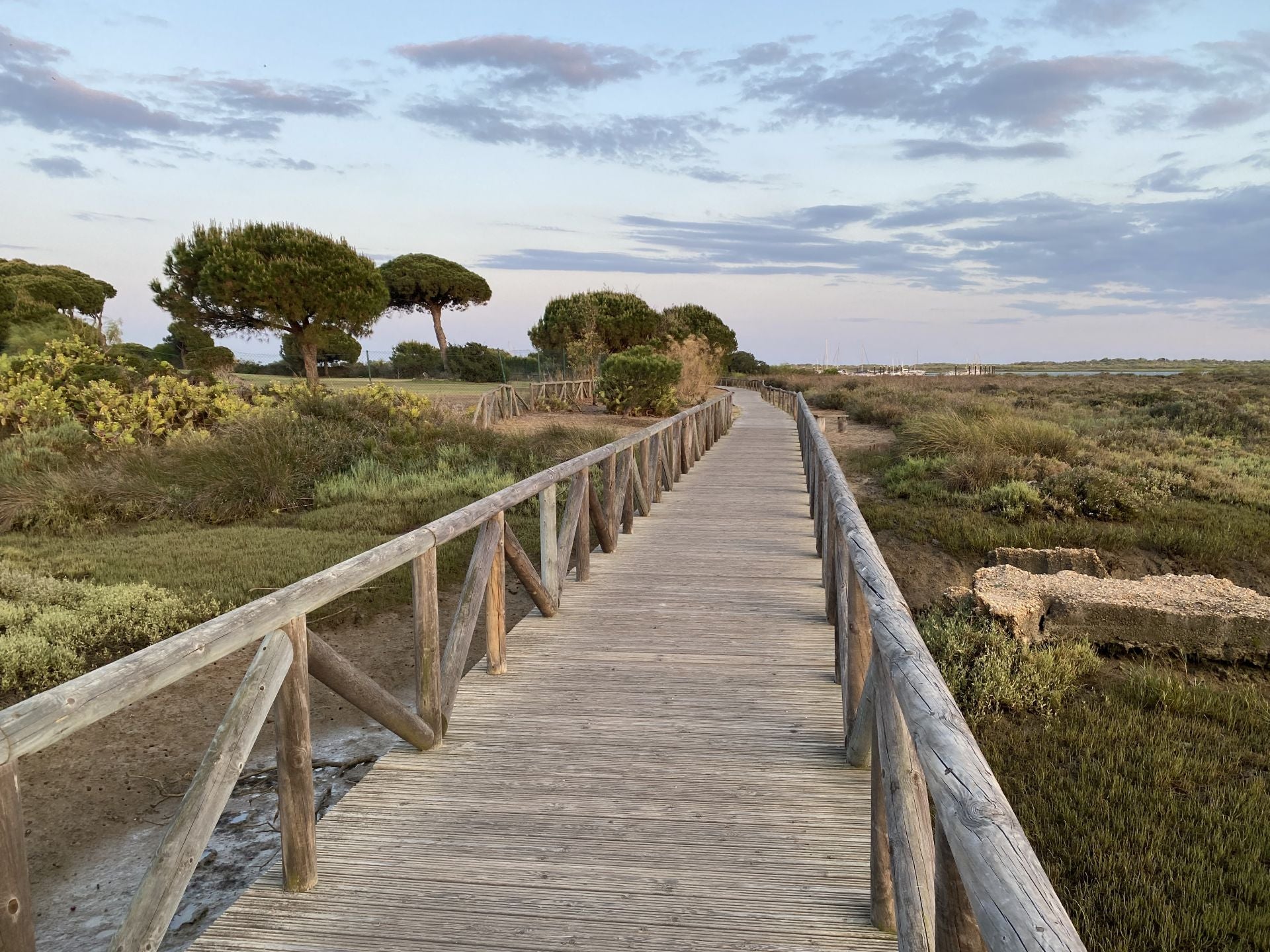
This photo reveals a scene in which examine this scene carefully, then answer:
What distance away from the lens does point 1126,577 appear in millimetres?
8781

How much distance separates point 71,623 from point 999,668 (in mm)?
6583

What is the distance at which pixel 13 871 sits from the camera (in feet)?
4.88

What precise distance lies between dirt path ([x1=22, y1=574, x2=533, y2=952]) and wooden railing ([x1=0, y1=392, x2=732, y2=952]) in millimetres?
1026

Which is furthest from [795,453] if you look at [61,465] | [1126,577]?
[61,465]

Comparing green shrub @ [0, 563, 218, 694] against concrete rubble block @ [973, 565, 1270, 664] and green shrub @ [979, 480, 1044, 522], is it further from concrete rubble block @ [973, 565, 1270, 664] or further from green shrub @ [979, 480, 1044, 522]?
green shrub @ [979, 480, 1044, 522]

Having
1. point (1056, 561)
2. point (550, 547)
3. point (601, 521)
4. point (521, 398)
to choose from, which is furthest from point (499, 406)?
point (550, 547)

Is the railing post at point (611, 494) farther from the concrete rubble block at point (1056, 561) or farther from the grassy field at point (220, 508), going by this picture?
the concrete rubble block at point (1056, 561)

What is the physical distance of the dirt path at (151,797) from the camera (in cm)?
335

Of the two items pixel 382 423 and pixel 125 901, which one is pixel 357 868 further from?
pixel 382 423

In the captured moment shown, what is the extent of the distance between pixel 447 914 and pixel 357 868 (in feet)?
1.36

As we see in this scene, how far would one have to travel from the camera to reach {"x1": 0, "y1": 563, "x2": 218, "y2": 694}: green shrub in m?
5.48

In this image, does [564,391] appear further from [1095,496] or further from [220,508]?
[1095,496]

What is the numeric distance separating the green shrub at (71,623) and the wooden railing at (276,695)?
340 centimetres

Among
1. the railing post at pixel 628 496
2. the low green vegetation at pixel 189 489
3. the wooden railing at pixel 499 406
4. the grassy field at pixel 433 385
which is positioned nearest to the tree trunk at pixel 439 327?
the grassy field at pixel 433 385
